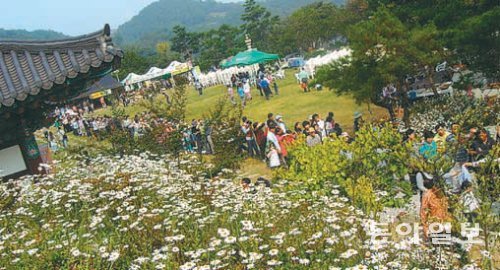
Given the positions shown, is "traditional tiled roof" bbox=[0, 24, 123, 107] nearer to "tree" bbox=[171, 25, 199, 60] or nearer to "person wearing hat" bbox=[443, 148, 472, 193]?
"person wearing hat" bbox=[443, 148, 472, 193]

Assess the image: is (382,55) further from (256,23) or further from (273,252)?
(256,23)

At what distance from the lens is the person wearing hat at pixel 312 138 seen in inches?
456

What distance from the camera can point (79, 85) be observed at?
665cm

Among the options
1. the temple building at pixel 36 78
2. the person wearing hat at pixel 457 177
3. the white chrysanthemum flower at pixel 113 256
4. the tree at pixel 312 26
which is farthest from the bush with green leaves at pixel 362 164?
the tree at pixel 312 26

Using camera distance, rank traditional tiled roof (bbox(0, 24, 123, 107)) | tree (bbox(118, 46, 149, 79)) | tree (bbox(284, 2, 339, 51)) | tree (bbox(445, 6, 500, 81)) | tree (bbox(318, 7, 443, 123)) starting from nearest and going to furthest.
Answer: traditional tiled roof (bbox(0, 24, 123, 107)) → tree (bbox(445, 6, 500, 81)) → tree (bbox(318, 7, 443, 123)) → tree (bbox(118, 46, 149, 79)) → tree (bbox(284, 2, 339, 51))

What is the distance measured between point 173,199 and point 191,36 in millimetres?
72267

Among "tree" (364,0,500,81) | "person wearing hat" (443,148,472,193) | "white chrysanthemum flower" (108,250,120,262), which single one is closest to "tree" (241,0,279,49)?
"tree" (364,0,500,81)

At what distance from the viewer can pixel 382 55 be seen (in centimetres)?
1339

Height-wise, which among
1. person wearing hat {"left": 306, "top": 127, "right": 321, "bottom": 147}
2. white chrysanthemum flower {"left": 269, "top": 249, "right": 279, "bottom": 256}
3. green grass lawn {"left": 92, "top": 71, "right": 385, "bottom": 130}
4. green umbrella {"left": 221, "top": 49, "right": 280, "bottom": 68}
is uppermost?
green umbrella {"left": 221, "top": 49, "right": 280, "bottom": 68}

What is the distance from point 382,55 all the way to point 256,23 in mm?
65857

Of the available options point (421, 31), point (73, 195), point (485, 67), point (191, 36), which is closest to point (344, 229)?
point (73, 195)

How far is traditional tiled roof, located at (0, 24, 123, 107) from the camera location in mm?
6078

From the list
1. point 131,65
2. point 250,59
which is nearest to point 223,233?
point 250,59

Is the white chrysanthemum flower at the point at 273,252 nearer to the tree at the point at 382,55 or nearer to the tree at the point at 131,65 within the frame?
the tree at the point at 382,55
